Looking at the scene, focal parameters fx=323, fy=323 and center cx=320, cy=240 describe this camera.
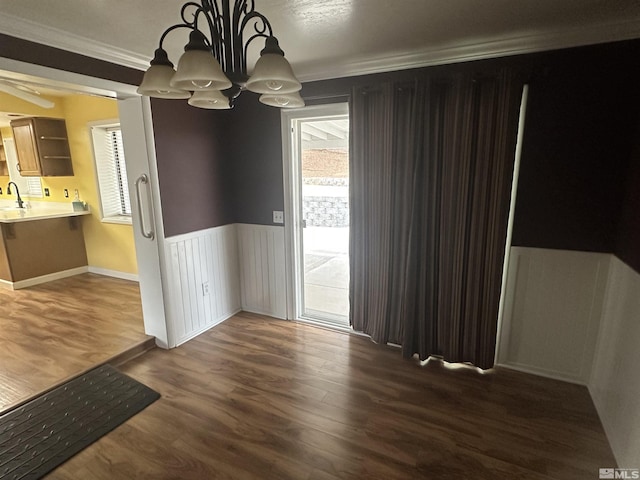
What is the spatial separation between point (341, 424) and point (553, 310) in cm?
179

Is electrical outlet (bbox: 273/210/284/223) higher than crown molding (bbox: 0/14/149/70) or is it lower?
lower

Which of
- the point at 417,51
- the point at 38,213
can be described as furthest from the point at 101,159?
the point at 417,51

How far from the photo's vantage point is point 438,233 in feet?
8.36

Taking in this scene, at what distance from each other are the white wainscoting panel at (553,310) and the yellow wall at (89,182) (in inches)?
183

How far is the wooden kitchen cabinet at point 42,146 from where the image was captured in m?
4.43

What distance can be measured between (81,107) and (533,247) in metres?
5.65

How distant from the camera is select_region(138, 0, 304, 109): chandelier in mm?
1075

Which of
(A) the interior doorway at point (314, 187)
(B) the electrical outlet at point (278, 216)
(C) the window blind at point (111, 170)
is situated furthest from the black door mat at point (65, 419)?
(C) the window blind at point (111, 170)

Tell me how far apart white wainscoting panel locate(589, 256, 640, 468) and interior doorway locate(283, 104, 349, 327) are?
203cm

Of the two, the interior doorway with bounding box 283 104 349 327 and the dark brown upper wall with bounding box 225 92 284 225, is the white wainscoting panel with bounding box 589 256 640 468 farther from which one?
the dark brown upper wall with bounding box 225 92 284 225

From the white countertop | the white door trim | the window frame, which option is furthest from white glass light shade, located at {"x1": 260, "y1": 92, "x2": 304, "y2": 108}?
the white countertop

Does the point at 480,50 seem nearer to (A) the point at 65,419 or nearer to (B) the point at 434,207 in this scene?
(B) the point at 434,207

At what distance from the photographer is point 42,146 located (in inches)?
176

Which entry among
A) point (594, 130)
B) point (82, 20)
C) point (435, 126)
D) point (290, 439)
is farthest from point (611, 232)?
point (82, 20)
